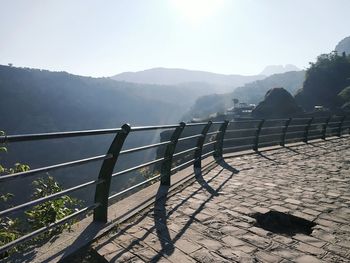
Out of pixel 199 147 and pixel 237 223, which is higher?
pixel 199 147

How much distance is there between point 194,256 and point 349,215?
280cm

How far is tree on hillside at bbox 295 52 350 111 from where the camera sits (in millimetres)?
75750

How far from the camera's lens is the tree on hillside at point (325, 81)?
75750 millimetres

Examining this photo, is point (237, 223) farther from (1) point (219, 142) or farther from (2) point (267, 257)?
(1) point (219, 142)

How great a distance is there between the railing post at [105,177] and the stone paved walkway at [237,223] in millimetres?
356

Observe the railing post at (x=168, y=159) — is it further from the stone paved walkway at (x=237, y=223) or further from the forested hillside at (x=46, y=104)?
the forested hillside at (x=46, y=104)

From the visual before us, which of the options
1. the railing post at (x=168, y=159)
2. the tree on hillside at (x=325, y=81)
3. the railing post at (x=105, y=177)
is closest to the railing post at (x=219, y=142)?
the railing post at (x=168, y=159)

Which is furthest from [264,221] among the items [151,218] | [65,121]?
[65,121]

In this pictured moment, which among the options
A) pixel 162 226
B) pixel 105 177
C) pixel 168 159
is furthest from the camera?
pixel 168 159

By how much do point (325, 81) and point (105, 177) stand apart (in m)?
82.0

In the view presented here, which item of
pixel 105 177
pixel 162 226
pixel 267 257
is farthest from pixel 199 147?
pixel 267 257

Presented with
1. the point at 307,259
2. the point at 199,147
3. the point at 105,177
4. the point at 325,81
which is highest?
the point at 325,81

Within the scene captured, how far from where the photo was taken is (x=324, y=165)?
31.4ft

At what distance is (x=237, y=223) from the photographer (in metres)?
4.60
